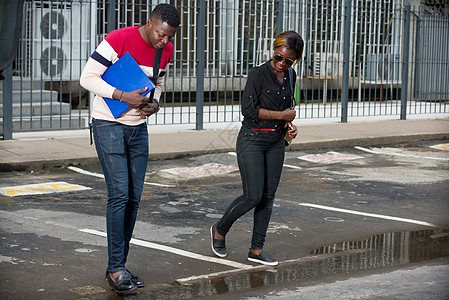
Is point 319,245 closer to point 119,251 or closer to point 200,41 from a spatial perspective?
point 119,251

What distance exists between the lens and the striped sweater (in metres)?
5.08

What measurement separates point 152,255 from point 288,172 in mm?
4791

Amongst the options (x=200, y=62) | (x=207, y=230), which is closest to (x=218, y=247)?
(x=207, y=230)

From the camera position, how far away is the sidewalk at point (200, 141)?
10.6 meters

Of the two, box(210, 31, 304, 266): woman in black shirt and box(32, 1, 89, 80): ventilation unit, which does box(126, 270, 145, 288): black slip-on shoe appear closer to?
box(210, 31, 304, 266): woman in black shirt

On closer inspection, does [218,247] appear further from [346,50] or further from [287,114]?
[346,50]

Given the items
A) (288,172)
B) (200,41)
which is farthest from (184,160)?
(200,41)

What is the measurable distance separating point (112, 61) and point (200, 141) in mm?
7648

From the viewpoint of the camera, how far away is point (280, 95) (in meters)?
5.93

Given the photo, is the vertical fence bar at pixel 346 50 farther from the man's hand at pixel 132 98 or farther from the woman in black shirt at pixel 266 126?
the man's hand at pixel 132 98

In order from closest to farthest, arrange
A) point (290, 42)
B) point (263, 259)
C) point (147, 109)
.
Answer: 1. point (147, 109)
2. point (290, 42)
3. point (263, 259)

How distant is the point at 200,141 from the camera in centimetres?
1275

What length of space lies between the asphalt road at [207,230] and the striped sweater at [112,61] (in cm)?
123

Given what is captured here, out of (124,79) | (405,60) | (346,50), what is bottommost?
(124,79)
